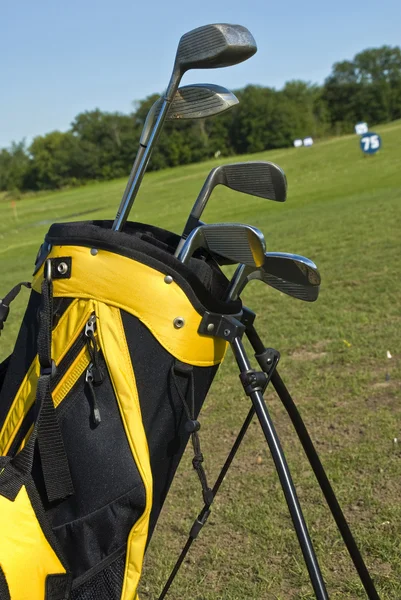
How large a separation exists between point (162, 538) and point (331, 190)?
1613 cm

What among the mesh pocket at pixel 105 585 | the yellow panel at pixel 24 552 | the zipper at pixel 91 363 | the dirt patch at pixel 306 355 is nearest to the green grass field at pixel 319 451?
the dirt patch at pixel 306 355

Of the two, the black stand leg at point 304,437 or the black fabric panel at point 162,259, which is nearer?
the black fabric panel at point 162,259

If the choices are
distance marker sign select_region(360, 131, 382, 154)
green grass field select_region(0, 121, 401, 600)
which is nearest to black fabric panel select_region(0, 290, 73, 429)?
green grass field select_region(0, 121, 401, 600)

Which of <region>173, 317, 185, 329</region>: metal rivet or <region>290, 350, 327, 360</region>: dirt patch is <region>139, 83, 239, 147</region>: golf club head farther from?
<region>290, 350, 327, 360</region>: dirt patch

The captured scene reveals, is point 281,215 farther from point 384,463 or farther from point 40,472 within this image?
point 40,472

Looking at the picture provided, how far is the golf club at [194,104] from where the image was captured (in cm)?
148

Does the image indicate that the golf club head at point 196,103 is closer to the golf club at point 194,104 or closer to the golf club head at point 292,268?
the golf club at point 194,104

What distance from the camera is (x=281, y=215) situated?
1423 centimetres

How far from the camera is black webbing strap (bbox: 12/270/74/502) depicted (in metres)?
1.42

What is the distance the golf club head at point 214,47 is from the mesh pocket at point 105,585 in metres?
0.99

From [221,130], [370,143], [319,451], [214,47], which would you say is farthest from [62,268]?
[221,130]

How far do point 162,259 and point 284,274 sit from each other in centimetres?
26

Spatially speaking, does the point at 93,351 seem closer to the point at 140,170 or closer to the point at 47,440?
the point at 47,440

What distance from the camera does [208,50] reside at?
139 cm
